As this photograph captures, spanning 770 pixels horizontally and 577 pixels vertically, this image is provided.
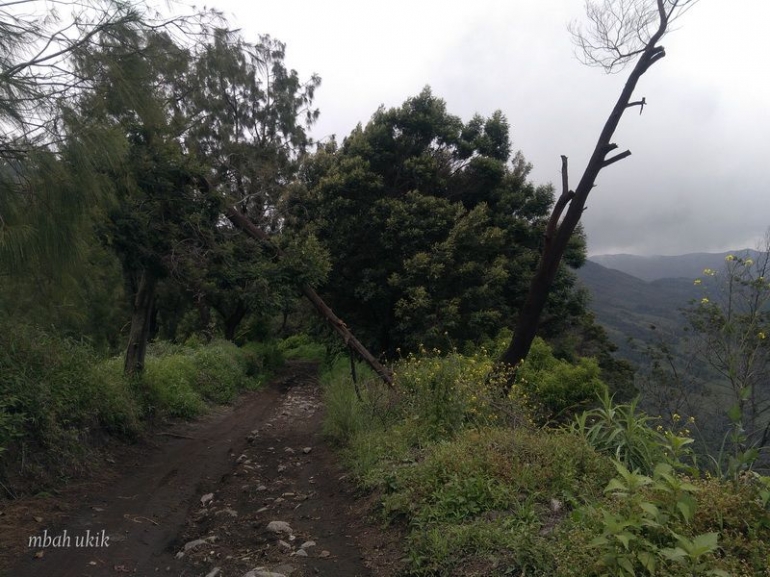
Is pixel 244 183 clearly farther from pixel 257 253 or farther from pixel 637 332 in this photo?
pixel 637 332

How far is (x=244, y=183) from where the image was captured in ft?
52.4

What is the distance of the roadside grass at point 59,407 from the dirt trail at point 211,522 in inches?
14.2

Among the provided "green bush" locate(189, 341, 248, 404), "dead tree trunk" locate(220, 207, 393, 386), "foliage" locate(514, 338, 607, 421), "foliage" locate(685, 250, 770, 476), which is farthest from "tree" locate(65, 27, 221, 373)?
"foliage" locate(685, 250, 770, 476)

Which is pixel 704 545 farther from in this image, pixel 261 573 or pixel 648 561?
pixel 261 573

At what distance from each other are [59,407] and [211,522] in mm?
2213

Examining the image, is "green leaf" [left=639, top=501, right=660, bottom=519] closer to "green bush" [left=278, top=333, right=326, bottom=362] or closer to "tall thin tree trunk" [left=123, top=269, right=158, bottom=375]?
"tall thin tree trunk" [left=123, top=269, right=158, bottom=375]

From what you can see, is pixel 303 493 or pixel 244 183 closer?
pixel 303 493

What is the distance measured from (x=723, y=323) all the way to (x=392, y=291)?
7.48 metres

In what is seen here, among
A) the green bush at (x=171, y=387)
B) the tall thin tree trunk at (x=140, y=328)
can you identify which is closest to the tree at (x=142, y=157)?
the tall thin tree trunk at (x=140, y=328)

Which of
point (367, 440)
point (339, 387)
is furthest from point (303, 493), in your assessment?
point (339, 387)

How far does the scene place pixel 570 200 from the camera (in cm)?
809

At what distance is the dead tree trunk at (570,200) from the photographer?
7637mm

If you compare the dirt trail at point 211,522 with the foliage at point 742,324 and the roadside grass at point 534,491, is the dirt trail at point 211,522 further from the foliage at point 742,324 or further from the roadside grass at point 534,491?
the foliage at point 742,324

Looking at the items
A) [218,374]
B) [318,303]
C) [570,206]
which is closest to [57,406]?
[318,303]
